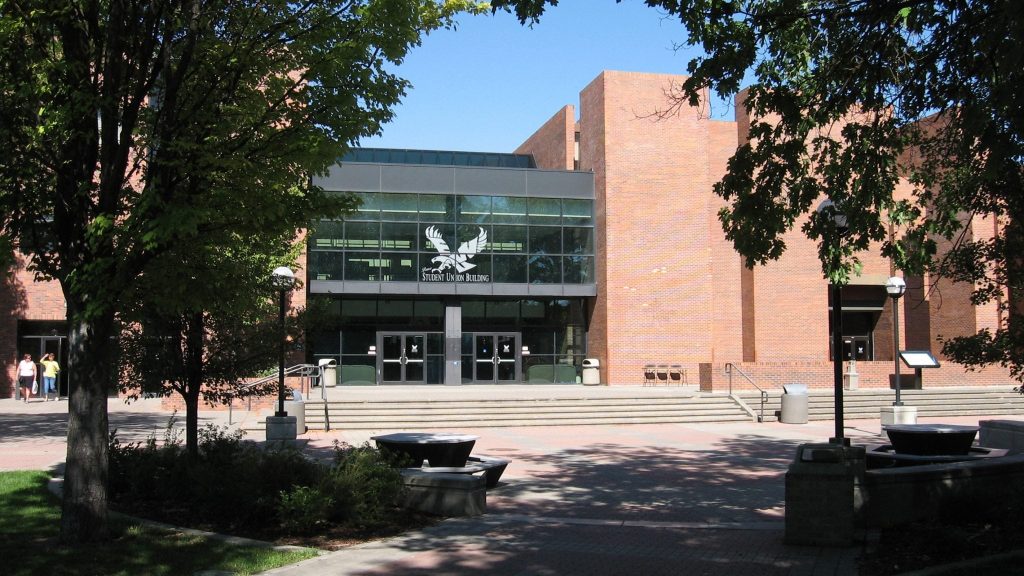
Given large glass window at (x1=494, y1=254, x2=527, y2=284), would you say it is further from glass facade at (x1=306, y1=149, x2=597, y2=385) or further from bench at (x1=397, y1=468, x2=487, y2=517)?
bench at (x1=397, y1=468, x2=487, y2=517)

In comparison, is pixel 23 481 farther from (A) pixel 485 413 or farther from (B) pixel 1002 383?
(B) pixel 1002 383

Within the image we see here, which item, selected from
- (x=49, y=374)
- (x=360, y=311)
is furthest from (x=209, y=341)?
(x=360, y=311)

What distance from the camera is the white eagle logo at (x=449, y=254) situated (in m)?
35.4

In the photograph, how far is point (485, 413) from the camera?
77.2ft

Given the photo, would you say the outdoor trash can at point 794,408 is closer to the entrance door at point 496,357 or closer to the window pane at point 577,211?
the entrance door at point 496,357

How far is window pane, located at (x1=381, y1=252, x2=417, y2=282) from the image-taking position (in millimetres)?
34938

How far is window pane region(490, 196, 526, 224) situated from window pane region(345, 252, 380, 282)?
17.4 ft

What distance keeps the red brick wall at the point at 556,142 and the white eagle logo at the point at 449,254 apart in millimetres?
7958

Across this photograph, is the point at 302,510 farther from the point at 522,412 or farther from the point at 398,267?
the point at 398,267

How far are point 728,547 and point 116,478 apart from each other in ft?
23.3

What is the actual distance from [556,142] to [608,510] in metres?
33.8

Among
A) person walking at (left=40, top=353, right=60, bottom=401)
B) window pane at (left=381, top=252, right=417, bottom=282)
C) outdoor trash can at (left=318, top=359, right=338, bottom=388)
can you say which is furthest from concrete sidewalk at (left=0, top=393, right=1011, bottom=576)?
window pane at (left=381, top=252, right=417, bottom=282)

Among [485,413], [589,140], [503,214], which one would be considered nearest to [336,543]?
[485,413]

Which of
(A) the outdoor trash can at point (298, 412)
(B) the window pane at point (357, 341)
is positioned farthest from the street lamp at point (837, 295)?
(B) the window pane at point (357, 341)
